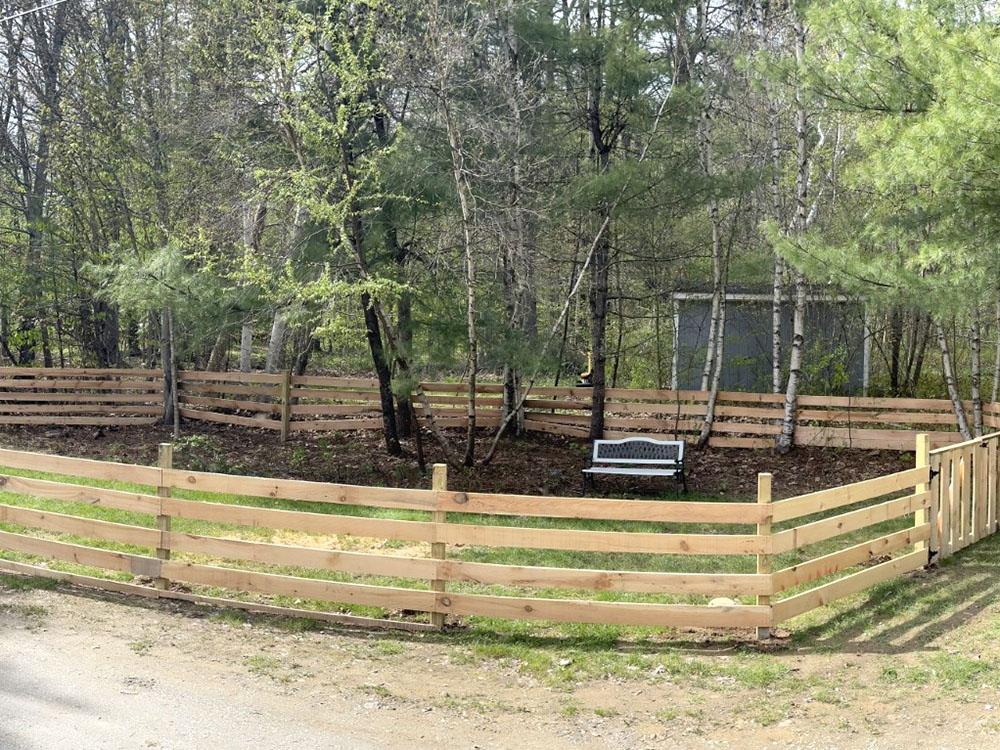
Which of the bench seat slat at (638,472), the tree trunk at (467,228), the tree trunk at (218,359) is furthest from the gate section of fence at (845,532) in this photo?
the tree trunk at (218,359)

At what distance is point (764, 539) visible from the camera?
614 centimetres

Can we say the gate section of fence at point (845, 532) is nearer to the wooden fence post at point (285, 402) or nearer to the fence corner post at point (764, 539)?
the fence corner post at point (764, 539)

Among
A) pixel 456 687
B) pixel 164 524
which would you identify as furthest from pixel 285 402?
pixel 456 687

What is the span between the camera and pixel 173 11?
678 inches

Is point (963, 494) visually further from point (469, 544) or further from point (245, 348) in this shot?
point (245, 348)

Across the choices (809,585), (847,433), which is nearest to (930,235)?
(809,585)

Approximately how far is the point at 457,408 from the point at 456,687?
36.0 ft

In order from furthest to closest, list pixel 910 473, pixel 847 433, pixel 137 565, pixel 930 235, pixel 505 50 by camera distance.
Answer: pixel 847 433
pixel 505 50
pixel 930 235
pixel 910 473
pixel 137 565

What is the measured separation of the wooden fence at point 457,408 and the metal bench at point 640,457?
278 centimetres

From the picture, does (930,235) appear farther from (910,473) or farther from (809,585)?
(809,585)

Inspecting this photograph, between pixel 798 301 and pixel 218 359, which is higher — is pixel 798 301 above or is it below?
above

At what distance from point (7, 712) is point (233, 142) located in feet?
32.7

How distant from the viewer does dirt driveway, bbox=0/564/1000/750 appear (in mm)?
4742

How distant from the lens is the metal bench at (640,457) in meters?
12.4
